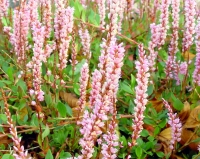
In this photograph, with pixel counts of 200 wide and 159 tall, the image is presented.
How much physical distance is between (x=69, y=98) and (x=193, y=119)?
63 centimetres

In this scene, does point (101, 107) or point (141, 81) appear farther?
point (141, 81)

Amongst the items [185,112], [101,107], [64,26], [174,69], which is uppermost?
[64,26]

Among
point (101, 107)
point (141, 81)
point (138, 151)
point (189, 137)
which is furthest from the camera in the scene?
point (189, 137)

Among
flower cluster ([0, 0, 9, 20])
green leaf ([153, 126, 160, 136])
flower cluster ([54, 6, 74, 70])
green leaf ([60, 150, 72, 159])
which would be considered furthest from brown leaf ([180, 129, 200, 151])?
flower cluster ([0, 0, 9, 20])

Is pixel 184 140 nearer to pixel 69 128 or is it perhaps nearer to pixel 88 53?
pixel 69 128

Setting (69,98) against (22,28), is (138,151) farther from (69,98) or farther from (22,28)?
(22,28)

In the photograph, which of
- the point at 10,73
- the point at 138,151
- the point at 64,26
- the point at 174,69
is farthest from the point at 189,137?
the point at 10,73

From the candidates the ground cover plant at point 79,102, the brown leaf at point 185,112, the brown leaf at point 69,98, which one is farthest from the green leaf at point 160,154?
the brown leaf at point 69,98

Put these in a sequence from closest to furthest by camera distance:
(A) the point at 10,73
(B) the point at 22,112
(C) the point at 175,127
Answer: (C) the point at 175,127, (B) the point at 22,112, (A) the point at 10,73

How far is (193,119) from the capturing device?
1.92 m

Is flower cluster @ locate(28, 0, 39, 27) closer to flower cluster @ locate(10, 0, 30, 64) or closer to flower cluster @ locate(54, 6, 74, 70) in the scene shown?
flower cluster @ locate(10, 0, 30, 64)

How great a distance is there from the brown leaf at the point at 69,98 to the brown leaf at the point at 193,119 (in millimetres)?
566

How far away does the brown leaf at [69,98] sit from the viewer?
2.09 meters

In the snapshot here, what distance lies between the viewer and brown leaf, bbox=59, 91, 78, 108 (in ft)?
6.87
